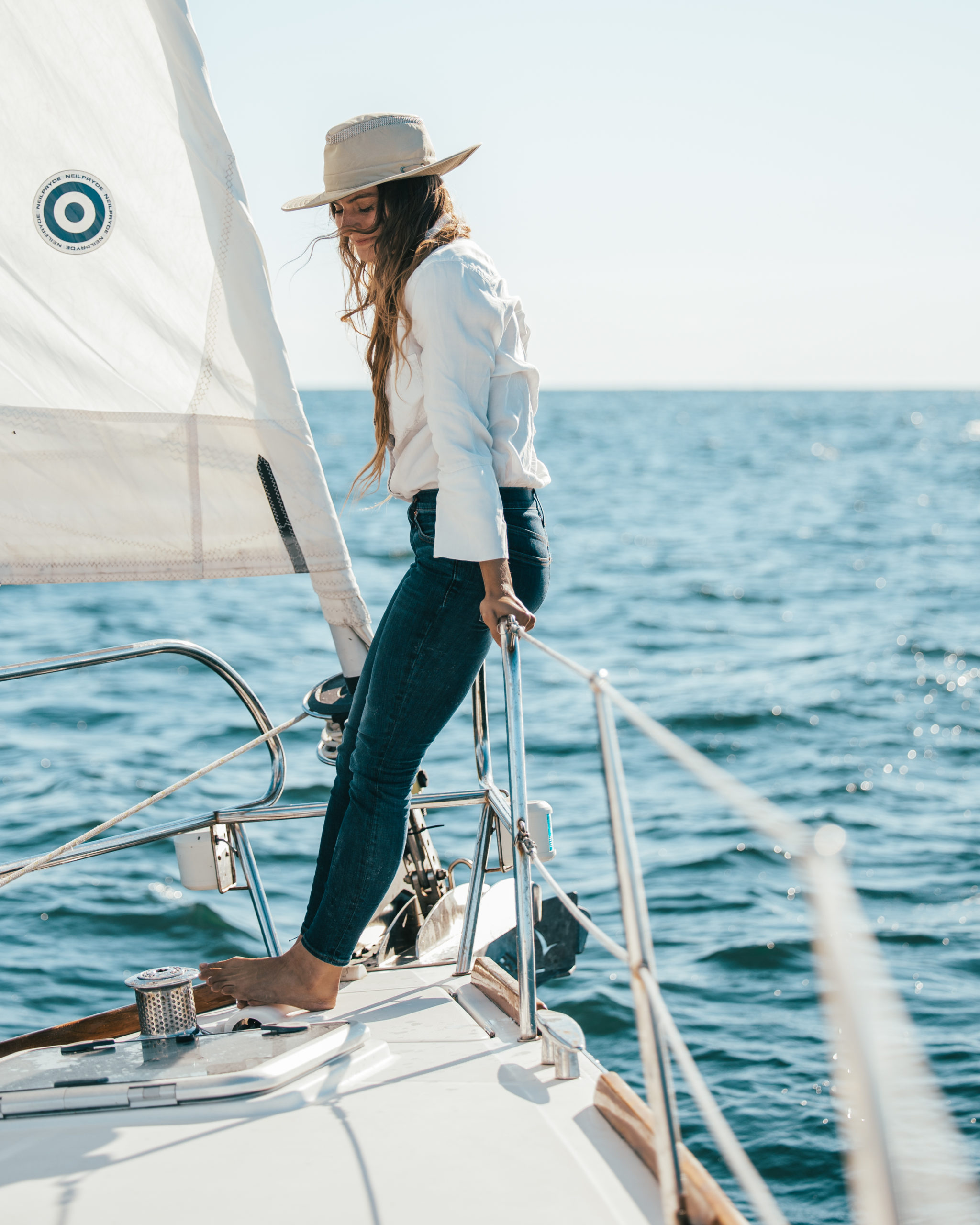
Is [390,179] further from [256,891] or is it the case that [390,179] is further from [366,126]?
[256,891]

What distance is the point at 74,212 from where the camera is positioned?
2.44m

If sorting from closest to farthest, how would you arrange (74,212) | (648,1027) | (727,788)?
(727,788), (648,1027), (74,212)

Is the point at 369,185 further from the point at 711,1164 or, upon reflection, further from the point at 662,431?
the point at 662,431

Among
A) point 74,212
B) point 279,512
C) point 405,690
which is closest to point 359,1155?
point 405,690

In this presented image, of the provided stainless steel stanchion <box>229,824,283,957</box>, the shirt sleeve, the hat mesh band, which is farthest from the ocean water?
the hat mesh band

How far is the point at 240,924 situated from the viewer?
5.50 meters

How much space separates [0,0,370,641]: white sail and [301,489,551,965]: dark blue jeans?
1.45 feet

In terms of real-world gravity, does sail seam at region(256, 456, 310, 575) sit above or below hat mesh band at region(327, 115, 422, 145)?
below

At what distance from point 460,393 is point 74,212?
38.2 inches

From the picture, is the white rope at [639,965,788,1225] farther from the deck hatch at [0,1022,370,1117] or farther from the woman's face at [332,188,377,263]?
the woman's face at [332,188,377,263]

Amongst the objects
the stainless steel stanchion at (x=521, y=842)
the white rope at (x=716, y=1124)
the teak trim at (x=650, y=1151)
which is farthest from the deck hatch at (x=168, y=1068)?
the white rope at (x=716, y=1124)

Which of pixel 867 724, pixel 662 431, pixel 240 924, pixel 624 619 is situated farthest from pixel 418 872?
pixel 662 431

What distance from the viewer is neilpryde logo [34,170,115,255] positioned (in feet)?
7.99

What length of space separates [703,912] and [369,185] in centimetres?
419
